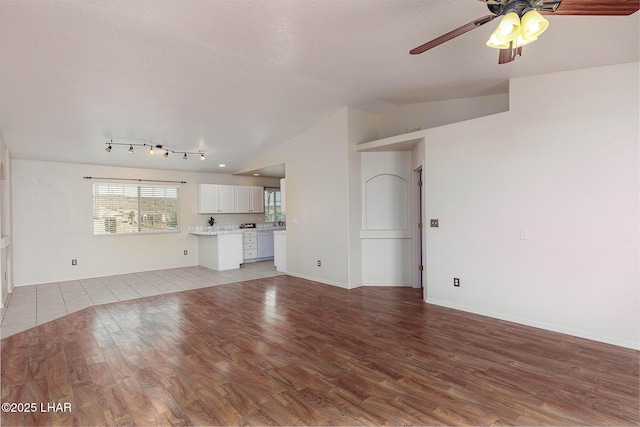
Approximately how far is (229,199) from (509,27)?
24.3ft

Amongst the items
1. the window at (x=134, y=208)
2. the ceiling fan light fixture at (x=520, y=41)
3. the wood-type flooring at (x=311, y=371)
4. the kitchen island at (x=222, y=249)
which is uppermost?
the ceiling fan light fixture at (x=520, y=41)

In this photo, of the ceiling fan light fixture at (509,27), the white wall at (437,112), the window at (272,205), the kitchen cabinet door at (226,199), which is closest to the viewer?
the ceiling fan light fixture at (509,27)

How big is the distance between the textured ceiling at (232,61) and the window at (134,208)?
1.50m

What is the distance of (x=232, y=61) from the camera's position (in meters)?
3.65

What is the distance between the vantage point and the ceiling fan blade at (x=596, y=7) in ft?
5.65

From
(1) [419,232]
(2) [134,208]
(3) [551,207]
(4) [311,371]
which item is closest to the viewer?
(4) [311,371]

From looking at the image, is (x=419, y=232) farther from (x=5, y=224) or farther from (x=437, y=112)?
(x=5, y=224)

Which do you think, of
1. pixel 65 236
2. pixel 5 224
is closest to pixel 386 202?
pixel 65 236

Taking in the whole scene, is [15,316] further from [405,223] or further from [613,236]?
[613,236]

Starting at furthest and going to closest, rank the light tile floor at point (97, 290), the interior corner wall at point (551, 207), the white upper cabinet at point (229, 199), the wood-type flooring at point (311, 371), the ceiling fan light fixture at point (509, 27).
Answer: the white upper cabinet at point (229, 199)
the light tile floor at point (97, 290)
the interior corner wall at point (551, 207)
the wood-type flooring at point (311, 371)
the ceiling fan light fixture at point (509, 27)

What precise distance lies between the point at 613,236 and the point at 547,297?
2.92 ft

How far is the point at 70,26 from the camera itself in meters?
2.81

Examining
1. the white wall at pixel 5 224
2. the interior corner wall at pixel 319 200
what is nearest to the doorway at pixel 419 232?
the interior corner wall at pixel 319 200

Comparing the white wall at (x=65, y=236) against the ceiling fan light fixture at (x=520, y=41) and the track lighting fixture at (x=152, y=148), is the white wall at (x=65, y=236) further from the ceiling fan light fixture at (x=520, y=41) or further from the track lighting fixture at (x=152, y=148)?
the ceiling fan light fixture at (x=520, y=41)
